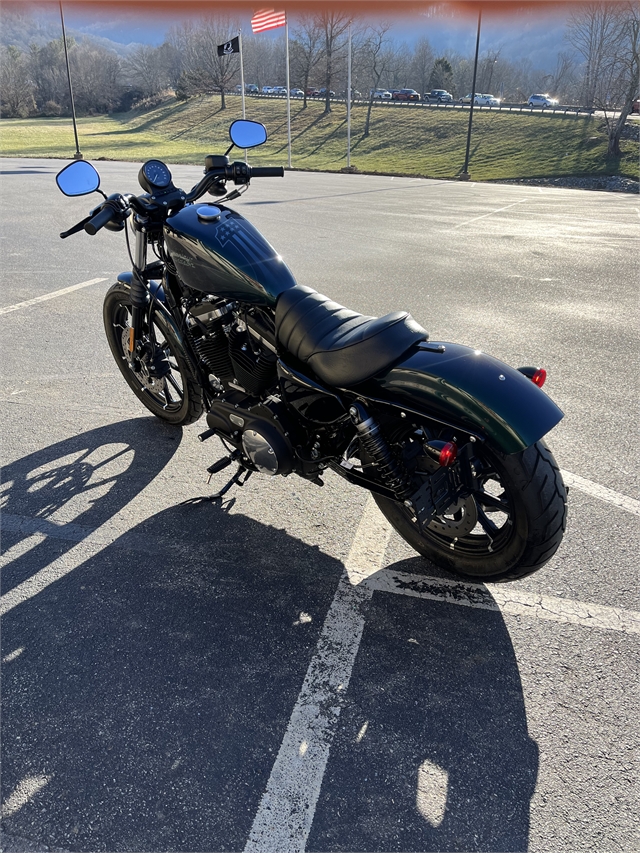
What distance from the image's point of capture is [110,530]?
3.25 meters

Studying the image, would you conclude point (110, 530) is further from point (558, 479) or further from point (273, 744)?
point (558, 479)

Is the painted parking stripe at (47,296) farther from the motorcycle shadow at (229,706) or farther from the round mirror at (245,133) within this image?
the motorcycle shadow at (229,706)

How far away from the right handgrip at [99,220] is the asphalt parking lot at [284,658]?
1.40m

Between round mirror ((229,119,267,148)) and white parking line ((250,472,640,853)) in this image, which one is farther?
round mirror ((229,119,267,148))

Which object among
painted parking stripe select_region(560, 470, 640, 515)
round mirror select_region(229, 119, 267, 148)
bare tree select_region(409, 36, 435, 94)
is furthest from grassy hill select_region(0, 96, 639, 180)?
bare tree select_region(409, 36, 435, 94)

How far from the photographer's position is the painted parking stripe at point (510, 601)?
2.64 m

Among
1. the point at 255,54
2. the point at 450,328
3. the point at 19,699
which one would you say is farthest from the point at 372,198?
the point at 255,54

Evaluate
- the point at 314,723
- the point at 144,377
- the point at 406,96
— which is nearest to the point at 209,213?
the point at 144,377

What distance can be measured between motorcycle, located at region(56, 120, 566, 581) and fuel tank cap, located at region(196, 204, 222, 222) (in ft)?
0.04

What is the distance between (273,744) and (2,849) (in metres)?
0.84

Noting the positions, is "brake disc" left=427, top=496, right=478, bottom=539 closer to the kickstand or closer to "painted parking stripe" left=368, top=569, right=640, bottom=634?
"painted parking stripe" left=368, top=569, right=640, bottom=634

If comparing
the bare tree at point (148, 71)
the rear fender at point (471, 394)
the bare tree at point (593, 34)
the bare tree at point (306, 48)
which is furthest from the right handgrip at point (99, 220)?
the bare tree at point (148, 71)

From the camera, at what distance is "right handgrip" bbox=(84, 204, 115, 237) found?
3.25 metres

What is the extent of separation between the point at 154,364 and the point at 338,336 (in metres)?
1.79
